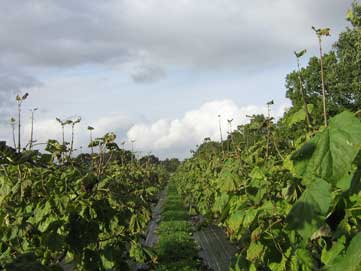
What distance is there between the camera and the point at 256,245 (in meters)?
3.52

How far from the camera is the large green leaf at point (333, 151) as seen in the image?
1.52 metres

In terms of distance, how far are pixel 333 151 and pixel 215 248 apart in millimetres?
11097

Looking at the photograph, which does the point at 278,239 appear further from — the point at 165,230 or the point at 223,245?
the point at 165,230

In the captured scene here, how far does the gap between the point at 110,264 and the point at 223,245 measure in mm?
8477

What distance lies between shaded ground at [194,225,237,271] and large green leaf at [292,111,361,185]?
8.67 meters

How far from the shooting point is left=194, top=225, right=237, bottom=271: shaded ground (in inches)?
416

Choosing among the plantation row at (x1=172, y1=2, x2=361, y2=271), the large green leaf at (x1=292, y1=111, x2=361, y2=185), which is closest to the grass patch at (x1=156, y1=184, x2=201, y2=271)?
the plantation row at (x1=172, y1=2, x2=361, y2=271)

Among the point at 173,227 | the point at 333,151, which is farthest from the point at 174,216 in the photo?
the point at 333,151

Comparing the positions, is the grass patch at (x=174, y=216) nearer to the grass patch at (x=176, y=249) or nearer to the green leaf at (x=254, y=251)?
the grass patch at (x=176, y=249)

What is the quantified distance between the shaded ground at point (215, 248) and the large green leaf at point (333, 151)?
8.67 meters

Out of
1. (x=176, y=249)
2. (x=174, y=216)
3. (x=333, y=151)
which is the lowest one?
(x=176, y=249)

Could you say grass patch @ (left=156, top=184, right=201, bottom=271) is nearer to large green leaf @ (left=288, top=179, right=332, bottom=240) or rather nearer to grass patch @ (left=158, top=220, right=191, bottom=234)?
grass patch @ (left=158, top=220, right=191, bottom=234)

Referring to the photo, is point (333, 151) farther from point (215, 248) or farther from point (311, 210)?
point (215, 248)

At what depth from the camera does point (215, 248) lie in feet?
40.1
